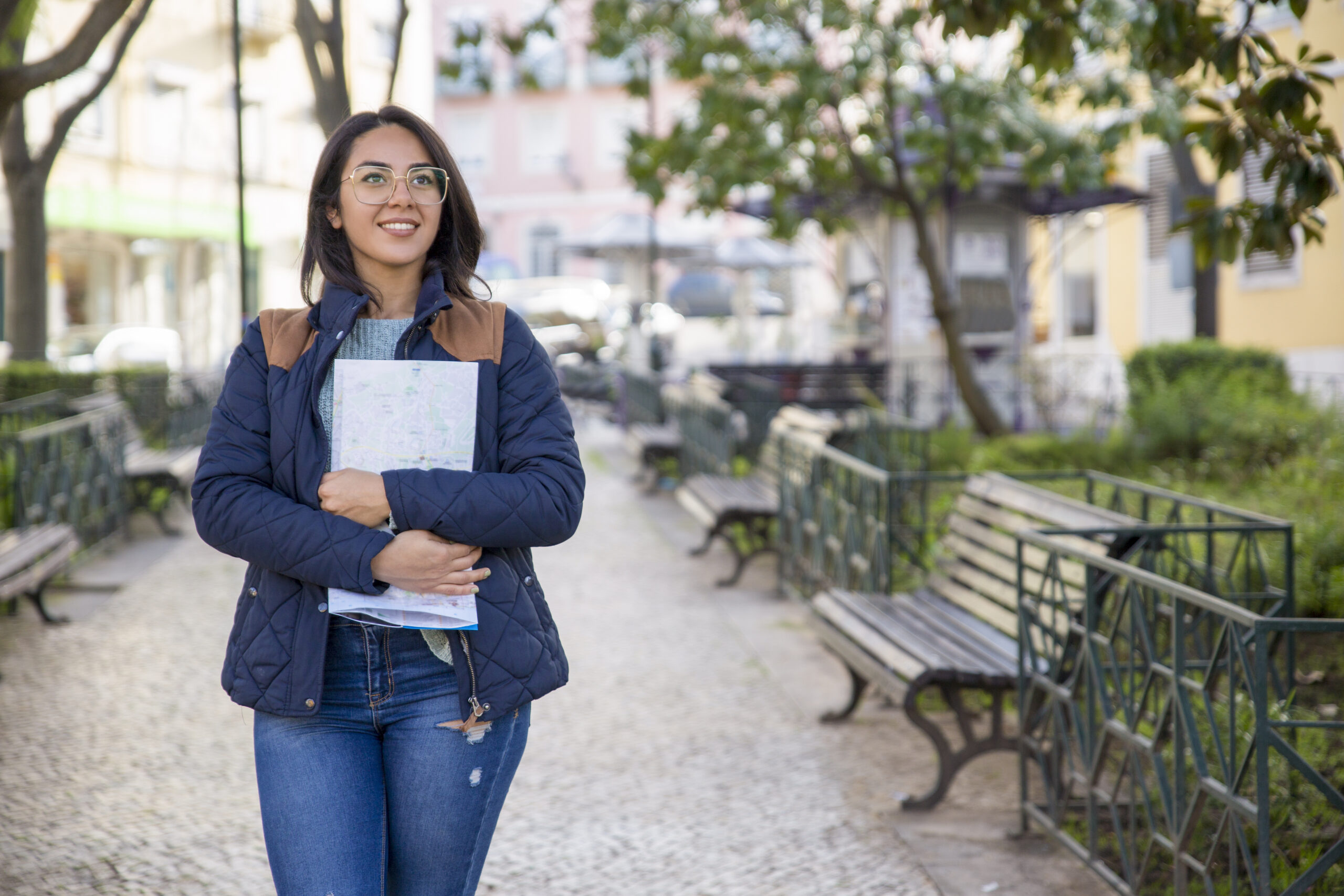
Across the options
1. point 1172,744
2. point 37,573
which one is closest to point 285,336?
point 1172,744

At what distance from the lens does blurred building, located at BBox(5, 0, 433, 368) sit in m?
26.7

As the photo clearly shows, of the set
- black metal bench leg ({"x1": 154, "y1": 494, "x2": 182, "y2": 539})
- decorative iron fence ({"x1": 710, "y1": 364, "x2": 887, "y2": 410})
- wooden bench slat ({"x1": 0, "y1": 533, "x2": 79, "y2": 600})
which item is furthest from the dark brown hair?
decorative iron fence ({"x1": 710, "y1": 364, "x2": 887, "y2": 410})

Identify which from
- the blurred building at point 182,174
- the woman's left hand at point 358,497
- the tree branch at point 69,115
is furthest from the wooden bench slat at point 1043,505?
the blurred building at point 182,174

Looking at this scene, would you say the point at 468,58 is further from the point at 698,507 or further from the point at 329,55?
the point at 698,507

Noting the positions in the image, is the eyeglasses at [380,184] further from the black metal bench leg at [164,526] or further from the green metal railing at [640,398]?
the green metal railing at [640,398]

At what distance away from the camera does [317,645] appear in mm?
2424

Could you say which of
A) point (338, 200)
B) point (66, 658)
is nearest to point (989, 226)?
point (66, 658)

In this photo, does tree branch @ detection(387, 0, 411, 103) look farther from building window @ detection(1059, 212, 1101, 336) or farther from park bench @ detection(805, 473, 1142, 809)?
building window @ detection(1059, 212, 1101, 336)

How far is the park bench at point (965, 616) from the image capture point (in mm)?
4883

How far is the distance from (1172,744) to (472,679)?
9.55 ft

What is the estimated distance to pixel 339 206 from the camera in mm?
2682

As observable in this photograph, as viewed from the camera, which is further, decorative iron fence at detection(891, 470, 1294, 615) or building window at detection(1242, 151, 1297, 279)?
building window at detection(1242, 151, 1297, 279)

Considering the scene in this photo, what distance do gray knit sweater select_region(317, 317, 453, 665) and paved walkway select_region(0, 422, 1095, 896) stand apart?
210 centimetres

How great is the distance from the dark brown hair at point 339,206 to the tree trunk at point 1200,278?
12.6 m
